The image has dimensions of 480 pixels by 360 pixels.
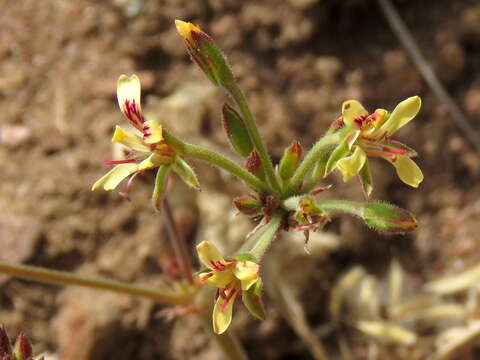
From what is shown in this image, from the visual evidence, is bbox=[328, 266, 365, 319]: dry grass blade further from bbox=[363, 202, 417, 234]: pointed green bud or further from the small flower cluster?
bbox=[363, 202, 417, 234]: pointed green bud

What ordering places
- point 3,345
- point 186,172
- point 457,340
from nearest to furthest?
1. point 186,172
2. point 3,345
3. point 457,340

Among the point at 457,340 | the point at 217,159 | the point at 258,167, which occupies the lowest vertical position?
the point at 457,340

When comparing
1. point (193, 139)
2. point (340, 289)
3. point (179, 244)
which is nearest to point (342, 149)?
point (179, 244)

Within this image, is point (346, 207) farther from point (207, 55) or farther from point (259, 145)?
point (207, 55)

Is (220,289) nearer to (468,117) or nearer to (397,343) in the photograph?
(397,343)

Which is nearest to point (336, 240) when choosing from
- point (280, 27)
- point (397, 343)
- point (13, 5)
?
point (397, 343)

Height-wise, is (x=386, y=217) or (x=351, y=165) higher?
(x=351, y=165)

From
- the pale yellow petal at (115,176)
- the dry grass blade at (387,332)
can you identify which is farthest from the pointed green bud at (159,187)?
the dry grass blade at (387,332)
